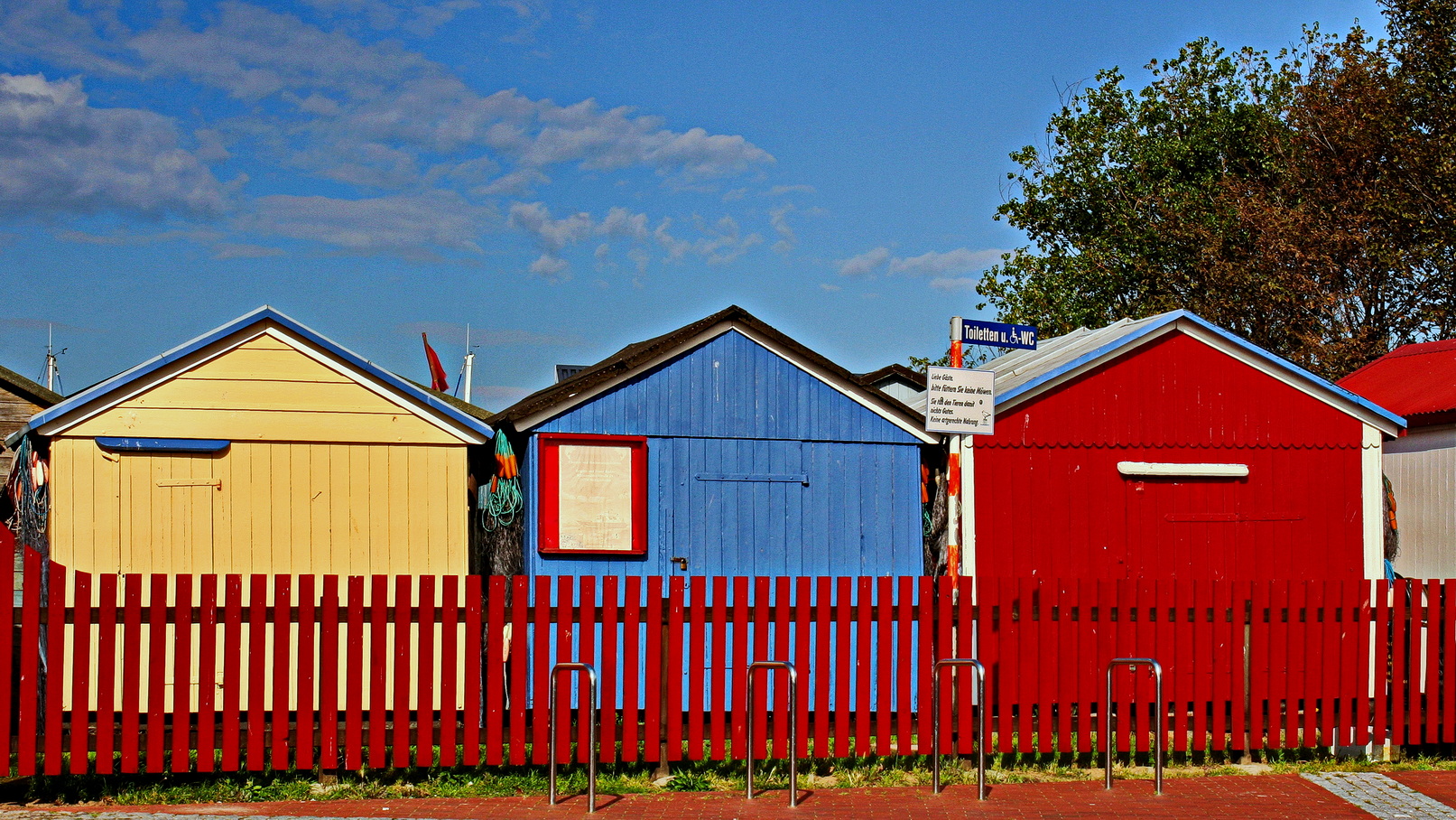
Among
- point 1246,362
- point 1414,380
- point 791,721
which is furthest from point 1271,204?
point 791,721

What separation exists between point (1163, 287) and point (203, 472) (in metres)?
26.4

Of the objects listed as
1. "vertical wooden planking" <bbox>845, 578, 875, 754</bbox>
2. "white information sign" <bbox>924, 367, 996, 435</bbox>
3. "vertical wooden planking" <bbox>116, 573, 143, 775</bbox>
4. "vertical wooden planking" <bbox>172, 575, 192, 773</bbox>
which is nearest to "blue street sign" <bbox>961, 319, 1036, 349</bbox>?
"white information sign" <bbox>924, 367, 996, 435</bbox>

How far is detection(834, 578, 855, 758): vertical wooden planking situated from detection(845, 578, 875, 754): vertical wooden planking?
63 millimetres

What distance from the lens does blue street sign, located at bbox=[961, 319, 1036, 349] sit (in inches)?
376

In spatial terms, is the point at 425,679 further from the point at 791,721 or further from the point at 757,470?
the point at 757,470

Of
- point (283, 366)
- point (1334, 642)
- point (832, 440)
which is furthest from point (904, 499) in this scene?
point (283, 366)

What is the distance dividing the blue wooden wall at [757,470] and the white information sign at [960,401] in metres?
1.61

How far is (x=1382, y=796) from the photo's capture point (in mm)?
7492

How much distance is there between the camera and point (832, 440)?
35.5 feet

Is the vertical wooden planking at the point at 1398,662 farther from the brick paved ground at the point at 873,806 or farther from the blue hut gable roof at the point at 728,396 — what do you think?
the blue hut gable roof at the point at 728,396

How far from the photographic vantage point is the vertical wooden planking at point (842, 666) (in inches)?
302

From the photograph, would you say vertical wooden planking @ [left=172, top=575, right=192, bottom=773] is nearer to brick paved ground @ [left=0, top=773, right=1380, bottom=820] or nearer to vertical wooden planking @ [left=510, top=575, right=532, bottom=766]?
brick paved ground @ [left=0, top=773, right=1380, bottom=820]

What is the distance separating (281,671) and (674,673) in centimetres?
231

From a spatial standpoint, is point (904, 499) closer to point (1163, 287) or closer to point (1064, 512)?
point (1064, 512)
